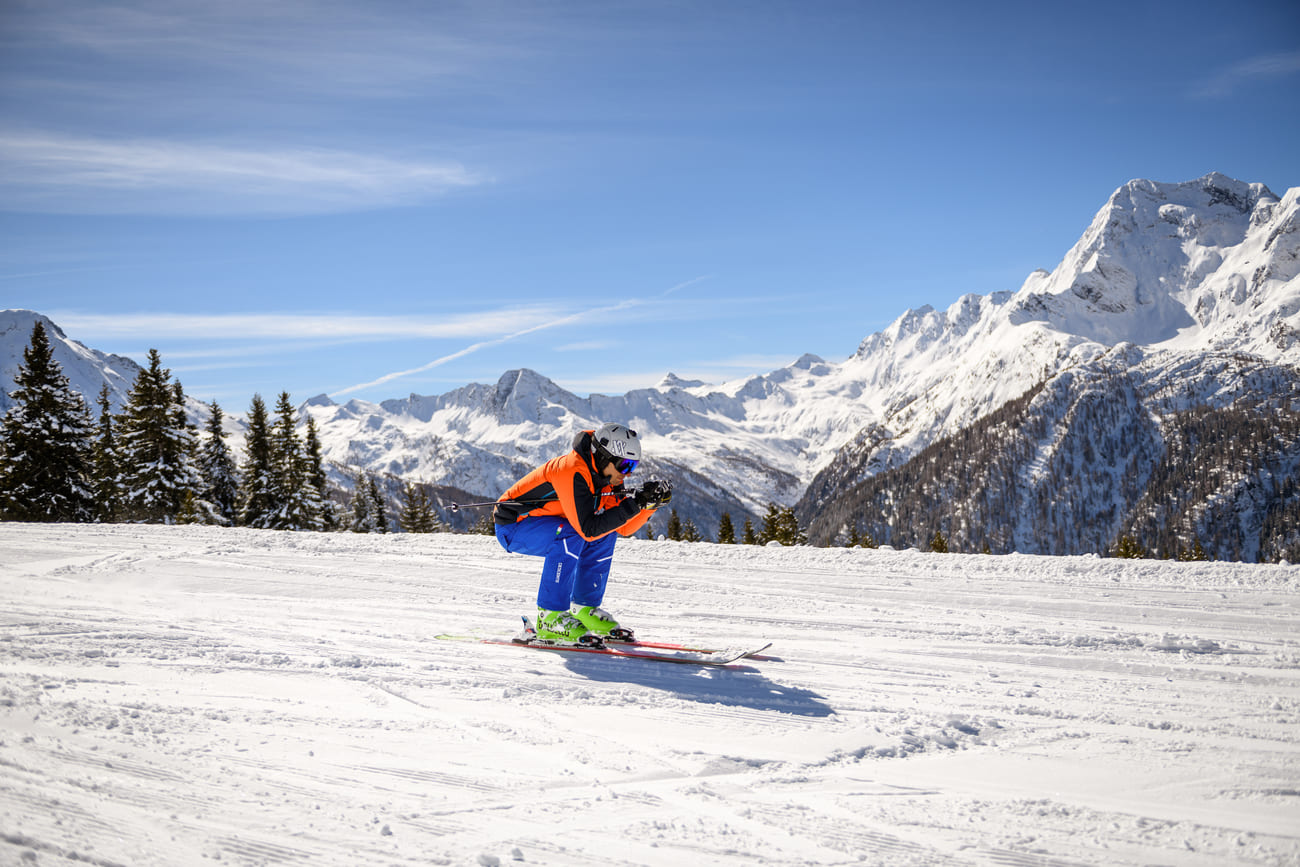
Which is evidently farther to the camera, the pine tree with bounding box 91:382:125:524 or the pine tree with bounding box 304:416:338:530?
the pine tree with bounding box 304:416:338:530

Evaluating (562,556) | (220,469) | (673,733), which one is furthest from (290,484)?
(673,733)

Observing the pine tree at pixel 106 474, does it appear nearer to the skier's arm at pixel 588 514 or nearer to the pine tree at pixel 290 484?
the pine tree at pixel 290 484

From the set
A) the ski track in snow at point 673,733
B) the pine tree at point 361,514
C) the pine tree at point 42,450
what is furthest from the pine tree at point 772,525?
the ski track in snow at point 673,733

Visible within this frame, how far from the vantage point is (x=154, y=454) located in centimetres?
3241

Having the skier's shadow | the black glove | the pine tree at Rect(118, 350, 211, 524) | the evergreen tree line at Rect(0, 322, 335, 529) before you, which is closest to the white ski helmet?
the black glove

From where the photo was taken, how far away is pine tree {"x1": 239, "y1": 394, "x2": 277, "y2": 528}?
3409cm

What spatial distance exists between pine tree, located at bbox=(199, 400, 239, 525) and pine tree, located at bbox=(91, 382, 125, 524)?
12.1 ft

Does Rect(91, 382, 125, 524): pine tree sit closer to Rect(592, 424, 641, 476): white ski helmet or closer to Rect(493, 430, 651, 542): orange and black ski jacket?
Rect(493, 430, 651, 542): orange and black ski jacket

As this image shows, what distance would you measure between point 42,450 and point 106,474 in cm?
574

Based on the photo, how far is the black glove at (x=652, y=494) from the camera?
6949 millimetres

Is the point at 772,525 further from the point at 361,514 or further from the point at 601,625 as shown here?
the point at 601,625

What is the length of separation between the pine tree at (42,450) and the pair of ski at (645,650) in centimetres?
3034

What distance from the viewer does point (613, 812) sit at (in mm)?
3598

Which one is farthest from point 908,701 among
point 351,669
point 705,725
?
point 351,669
